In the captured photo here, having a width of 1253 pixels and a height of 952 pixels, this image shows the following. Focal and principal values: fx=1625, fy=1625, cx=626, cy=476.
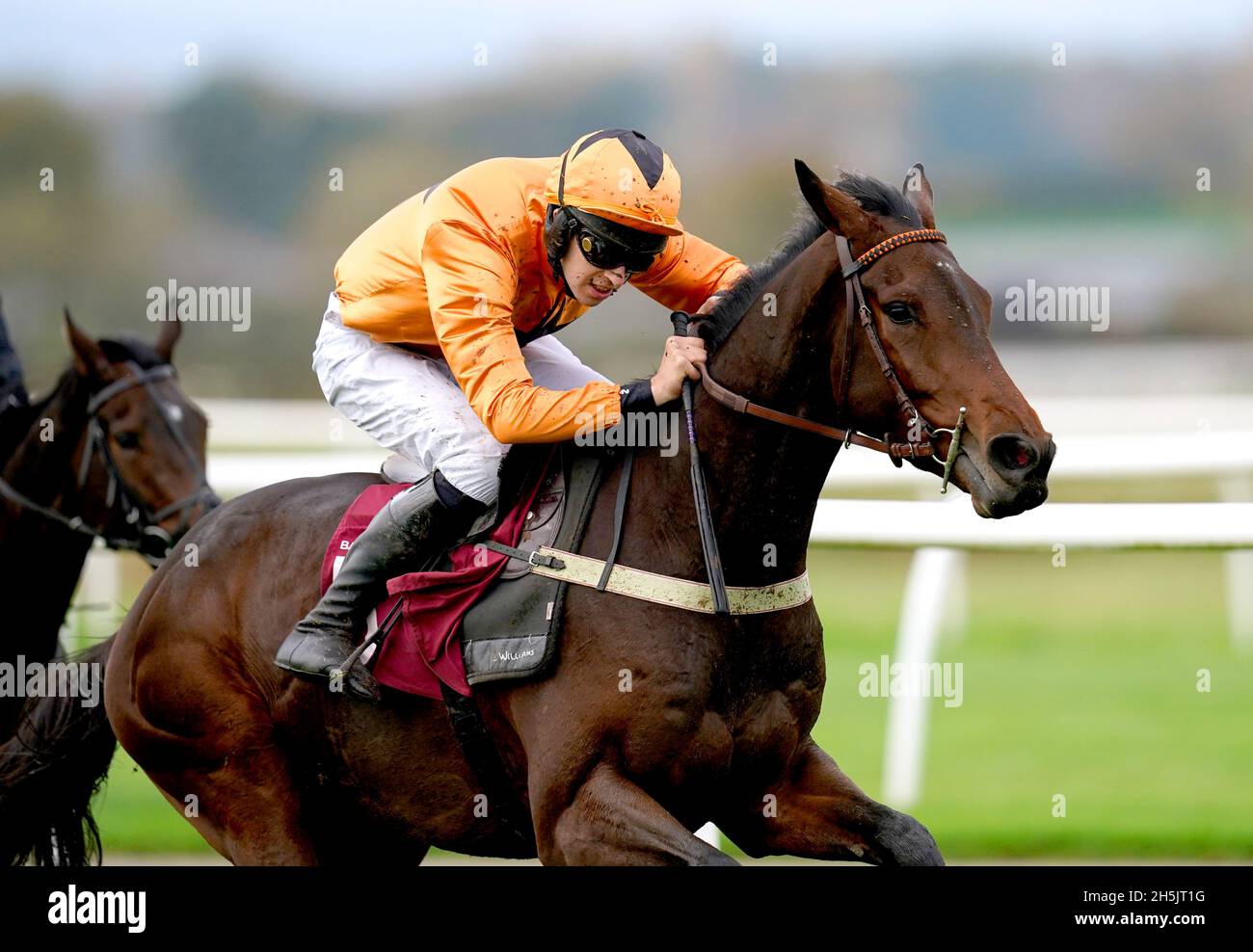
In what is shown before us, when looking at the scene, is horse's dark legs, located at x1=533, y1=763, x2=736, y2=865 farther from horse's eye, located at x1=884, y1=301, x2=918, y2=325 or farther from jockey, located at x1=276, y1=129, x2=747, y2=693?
horse's eye, located at x1=884, y1=301, x2=918, y2=325

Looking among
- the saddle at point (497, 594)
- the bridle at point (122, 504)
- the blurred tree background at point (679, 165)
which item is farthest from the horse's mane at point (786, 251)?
the blurred tree background at point (679, 165)

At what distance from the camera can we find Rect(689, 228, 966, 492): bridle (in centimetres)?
→ 302

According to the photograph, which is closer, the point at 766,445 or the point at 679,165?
the point at 766,445

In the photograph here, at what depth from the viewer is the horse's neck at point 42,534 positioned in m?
5.61

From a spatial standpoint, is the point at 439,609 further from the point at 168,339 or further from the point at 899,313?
the point at 168,339

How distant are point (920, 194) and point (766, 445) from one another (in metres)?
0.62

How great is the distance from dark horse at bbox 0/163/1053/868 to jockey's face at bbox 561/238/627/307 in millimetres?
246

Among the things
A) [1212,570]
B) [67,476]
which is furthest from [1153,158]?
[67,476]

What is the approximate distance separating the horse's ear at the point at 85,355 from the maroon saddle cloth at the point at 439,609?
2.67 m

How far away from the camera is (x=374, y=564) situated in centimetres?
356

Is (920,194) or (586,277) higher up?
(920,194)

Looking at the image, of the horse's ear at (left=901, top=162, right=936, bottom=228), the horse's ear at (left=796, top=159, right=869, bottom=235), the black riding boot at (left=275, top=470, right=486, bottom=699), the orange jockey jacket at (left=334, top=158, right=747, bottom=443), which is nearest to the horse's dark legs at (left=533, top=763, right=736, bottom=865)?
the black riding boot at (left=275, top=470, right=486, bottom=699)

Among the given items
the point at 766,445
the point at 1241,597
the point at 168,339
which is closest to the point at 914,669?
the point at 766,445

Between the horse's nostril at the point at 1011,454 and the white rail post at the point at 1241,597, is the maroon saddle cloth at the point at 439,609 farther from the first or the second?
the white rail post at the point at 1241,597
